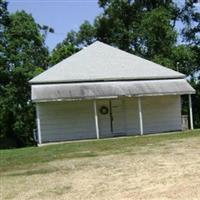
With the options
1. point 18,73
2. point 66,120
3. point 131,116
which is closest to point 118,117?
point 131,116

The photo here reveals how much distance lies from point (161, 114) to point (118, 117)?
8.49ft

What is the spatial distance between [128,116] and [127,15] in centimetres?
1639

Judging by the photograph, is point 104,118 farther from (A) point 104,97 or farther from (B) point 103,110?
(A) point 104,97

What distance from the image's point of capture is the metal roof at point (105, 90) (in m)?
26.3

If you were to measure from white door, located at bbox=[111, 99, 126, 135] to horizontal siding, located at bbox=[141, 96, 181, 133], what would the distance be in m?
1.27

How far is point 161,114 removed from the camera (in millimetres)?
29438

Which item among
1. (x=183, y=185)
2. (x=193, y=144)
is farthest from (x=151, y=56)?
(x=183, y=185)

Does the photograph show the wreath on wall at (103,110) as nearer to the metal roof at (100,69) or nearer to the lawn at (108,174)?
the metal roof at (100,69)

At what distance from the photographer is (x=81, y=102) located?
27.9 m

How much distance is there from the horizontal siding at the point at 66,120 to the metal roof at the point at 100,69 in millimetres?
1386

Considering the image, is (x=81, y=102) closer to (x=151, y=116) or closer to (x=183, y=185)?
(x=151, y=116)

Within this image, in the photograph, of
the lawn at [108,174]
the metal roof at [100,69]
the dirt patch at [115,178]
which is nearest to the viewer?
the dirt patch at [115,178]

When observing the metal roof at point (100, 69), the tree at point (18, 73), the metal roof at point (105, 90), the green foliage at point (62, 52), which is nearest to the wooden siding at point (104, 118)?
the metal roof at point (105, 90)

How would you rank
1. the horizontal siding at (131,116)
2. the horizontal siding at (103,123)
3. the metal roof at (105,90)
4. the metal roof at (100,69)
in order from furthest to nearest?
the horizontal siding at (131,116) < the horizontal siding at (103,123) < the metal roof at (100,69) < the metal roof at (105,90)
